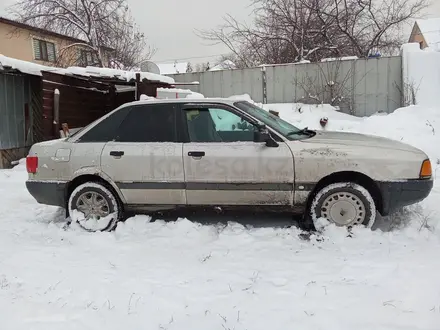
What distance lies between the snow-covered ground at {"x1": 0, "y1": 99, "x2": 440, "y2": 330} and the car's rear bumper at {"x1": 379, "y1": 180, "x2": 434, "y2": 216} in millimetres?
343


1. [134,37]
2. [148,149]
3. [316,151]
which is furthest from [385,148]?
[134,37]

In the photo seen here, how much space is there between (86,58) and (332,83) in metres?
13.9

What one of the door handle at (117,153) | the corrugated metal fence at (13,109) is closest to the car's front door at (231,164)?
the door handle at (117,153)

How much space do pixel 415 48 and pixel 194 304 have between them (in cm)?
1186

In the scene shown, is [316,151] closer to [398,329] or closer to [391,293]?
[391,293]

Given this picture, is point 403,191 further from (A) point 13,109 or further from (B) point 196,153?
(A) point 13,109

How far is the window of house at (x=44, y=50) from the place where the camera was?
23750 millimetres

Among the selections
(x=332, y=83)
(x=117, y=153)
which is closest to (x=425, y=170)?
(x=117, y=153)

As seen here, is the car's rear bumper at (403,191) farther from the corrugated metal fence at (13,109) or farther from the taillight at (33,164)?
the corrugated metal fence at (13,109)

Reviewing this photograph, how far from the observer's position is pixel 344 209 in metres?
4.37

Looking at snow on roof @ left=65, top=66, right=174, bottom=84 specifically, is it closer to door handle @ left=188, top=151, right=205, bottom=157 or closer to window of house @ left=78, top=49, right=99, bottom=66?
door handle @ left=188, top=151, right=205, bottom=157

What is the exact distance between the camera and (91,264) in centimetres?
380

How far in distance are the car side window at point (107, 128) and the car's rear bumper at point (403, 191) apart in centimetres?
314

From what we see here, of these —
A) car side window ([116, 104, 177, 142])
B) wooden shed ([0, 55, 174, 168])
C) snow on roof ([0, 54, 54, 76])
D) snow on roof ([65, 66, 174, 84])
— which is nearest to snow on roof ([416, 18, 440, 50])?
snow on roof ([65, 66, 174, 84])
